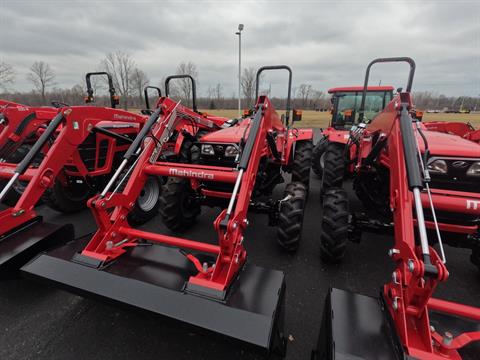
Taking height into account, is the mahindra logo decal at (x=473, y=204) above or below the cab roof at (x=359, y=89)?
below

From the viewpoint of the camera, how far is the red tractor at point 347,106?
280 inches

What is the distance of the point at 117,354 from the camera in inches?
78.7

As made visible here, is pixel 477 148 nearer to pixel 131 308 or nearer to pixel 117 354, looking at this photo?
pixel 131 308

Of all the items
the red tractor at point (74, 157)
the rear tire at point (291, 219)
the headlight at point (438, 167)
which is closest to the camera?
the headlight at point (438, 167)

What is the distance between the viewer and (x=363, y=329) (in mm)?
1521

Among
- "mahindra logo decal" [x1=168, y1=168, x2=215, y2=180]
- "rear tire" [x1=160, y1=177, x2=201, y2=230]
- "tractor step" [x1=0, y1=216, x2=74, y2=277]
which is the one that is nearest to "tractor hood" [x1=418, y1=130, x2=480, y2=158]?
"mahindra logo decal" [x1=168, y1=168, x2=215, y2=180]

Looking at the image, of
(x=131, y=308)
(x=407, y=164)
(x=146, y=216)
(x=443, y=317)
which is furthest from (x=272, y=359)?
(x=146, y=216)

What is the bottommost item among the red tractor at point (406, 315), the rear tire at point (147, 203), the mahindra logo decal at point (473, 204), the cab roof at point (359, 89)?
the rear tire at point (147, 203)

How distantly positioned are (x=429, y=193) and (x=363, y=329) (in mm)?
1118

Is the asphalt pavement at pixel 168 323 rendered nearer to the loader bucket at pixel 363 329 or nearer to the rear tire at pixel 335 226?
the rear tire at pixel 335 226

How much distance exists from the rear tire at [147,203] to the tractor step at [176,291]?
1.86 m

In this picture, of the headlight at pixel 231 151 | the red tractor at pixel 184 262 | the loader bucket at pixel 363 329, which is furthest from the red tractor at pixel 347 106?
the loader bucket at pixel 363 329

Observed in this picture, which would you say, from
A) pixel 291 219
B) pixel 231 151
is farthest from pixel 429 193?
pixel 231 151

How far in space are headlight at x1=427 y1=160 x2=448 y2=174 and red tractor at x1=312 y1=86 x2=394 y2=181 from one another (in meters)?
4.34
